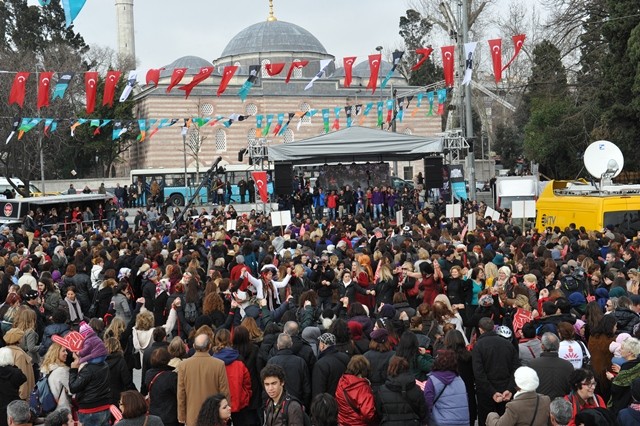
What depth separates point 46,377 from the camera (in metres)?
7.45

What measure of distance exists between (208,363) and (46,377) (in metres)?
1.50

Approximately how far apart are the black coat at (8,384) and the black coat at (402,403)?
3.20 metres

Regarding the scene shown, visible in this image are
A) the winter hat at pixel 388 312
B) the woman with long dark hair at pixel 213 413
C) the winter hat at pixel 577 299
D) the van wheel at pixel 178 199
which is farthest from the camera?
the van wheel at pixel 178 199

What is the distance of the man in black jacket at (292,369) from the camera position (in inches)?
286

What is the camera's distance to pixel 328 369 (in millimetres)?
7293

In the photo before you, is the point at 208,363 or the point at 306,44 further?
the point at 306,44

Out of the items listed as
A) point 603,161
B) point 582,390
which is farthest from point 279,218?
point 582,390

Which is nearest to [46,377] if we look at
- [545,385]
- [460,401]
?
[460,401]

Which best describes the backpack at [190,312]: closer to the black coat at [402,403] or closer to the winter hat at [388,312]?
the winter hat at [388,312]

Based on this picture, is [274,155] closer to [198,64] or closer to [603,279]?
[603,279]

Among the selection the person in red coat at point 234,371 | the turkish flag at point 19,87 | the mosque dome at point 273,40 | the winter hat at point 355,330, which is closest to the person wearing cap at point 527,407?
the winter hat at point 355,330

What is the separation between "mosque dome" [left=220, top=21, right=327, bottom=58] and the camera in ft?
247

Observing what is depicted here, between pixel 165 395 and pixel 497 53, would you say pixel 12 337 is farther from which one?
pixel 497 53

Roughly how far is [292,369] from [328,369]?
0.31 metres
